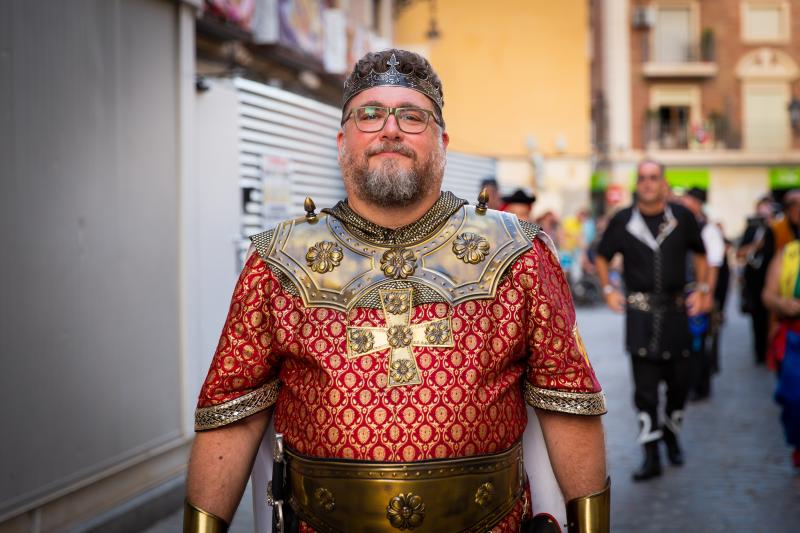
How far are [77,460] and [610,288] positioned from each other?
3720mm

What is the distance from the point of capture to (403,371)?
2.51 m

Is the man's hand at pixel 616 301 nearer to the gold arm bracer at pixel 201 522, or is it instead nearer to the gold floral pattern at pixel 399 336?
the gold floral pattern at pixel 399 336

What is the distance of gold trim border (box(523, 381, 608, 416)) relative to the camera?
260cm

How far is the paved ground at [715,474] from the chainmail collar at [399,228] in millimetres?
3202

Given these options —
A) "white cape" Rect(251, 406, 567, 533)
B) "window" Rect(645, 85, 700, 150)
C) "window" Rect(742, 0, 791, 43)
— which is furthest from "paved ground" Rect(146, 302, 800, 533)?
"window" Rect(742, 0, 791, 43)

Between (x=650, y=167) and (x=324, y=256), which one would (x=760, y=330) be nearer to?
(x=650, y=167)

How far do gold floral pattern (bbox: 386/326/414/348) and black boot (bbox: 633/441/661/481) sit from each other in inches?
173

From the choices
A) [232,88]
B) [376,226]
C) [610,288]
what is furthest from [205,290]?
[376,226]

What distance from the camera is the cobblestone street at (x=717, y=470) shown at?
5645 millimetres

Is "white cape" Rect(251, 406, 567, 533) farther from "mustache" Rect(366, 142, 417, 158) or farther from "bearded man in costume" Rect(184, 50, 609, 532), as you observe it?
"mustache" Rect(366, 142, 417, 158)

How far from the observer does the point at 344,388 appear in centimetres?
252

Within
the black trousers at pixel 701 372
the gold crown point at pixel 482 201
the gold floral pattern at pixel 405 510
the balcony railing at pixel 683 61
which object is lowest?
the black trousers at pixel 701 372

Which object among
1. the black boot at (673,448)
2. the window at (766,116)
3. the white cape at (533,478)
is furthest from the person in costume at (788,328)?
the window at (766,116)

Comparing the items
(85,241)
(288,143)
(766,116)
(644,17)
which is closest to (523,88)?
(644,17)
